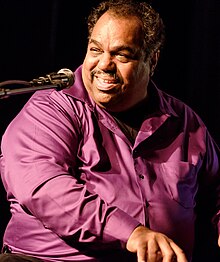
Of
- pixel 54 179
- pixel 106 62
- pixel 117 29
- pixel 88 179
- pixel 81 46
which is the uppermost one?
pixel 117 29

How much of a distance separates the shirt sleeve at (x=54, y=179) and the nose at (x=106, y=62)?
22cm

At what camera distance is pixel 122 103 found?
2906mm

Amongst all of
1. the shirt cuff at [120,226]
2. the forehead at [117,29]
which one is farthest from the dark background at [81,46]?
the shirt cuff at [120,226]

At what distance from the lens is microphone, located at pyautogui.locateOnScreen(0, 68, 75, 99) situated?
6.62 ft

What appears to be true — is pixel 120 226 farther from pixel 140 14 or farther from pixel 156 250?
pixel 140 14

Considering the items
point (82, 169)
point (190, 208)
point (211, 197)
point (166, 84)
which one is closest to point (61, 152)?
point (82, 169)

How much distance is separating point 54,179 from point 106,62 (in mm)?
622

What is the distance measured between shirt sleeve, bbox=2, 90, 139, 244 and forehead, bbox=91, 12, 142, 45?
0.34 m

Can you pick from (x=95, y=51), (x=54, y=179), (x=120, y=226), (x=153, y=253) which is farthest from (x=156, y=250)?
(x=95, y=51)

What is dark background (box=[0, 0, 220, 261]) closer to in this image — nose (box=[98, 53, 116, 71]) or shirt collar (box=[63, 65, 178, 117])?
shirt collar (box=[63, 65, 178, 117])

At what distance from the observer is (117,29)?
9.17ft

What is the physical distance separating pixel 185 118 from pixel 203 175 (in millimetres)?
280

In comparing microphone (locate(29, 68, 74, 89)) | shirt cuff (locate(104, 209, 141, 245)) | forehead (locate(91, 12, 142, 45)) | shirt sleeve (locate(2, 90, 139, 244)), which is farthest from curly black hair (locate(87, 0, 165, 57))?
shirt cuff (locate(104, 209, 141, 245))

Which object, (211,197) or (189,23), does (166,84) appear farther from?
(211,197)
